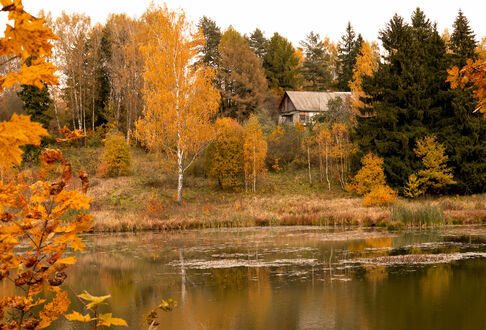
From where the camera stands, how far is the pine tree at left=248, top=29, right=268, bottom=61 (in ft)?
181

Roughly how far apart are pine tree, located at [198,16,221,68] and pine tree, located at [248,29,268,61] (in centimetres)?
508

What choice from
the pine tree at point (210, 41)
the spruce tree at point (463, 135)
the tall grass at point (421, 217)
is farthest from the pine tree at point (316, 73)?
the tall grass at point (421, 217)

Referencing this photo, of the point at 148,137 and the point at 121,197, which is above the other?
the point at 148,137

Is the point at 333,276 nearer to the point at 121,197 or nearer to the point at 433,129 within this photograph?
the point at 121,197

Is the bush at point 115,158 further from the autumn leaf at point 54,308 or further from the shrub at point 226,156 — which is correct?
the autumn leaf at point 54,308

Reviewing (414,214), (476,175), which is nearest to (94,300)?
(414,214)

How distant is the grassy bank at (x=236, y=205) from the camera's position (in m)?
21.1

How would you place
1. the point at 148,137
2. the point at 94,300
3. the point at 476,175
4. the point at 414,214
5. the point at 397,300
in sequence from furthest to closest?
the point at 476,175
the point at 148,137
the point at 414,214
the point at 397,300
the point at 94,300

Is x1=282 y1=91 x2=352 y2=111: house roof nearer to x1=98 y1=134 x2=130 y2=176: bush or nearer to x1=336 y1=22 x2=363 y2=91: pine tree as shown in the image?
x1=336 y1=22 x2=363 y2=91: pine tree

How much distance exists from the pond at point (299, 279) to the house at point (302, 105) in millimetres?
29143

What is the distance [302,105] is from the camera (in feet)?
152

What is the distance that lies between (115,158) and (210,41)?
2375cm

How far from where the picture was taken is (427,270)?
10.9 metres

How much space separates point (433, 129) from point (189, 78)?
15.2 metres
